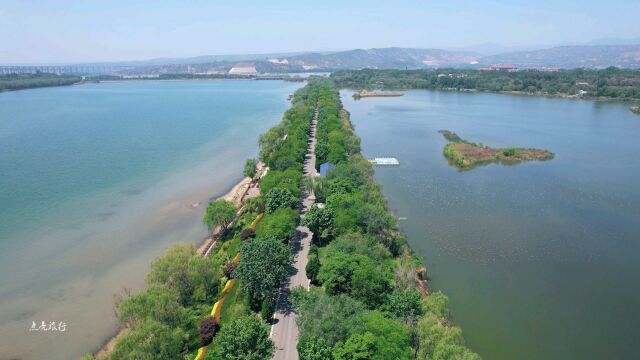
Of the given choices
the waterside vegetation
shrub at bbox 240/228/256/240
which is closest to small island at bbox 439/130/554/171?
the waterside vegetation

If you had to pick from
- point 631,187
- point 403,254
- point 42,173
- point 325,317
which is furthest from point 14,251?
point 631,187

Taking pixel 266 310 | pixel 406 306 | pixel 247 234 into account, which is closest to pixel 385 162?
pixel 247 234

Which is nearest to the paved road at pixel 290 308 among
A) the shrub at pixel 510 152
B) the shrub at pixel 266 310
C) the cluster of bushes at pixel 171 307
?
the shrub at pixel 266 310

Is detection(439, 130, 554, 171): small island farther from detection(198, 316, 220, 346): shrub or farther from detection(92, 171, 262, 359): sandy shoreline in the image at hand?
detection(198, 316, 220, 346): shrub

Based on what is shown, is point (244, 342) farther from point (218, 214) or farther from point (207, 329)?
point (218, 214)

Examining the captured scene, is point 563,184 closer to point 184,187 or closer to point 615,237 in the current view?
point 615,237

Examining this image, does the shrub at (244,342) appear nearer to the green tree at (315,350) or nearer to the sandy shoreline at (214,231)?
the green tree at (315,350)
